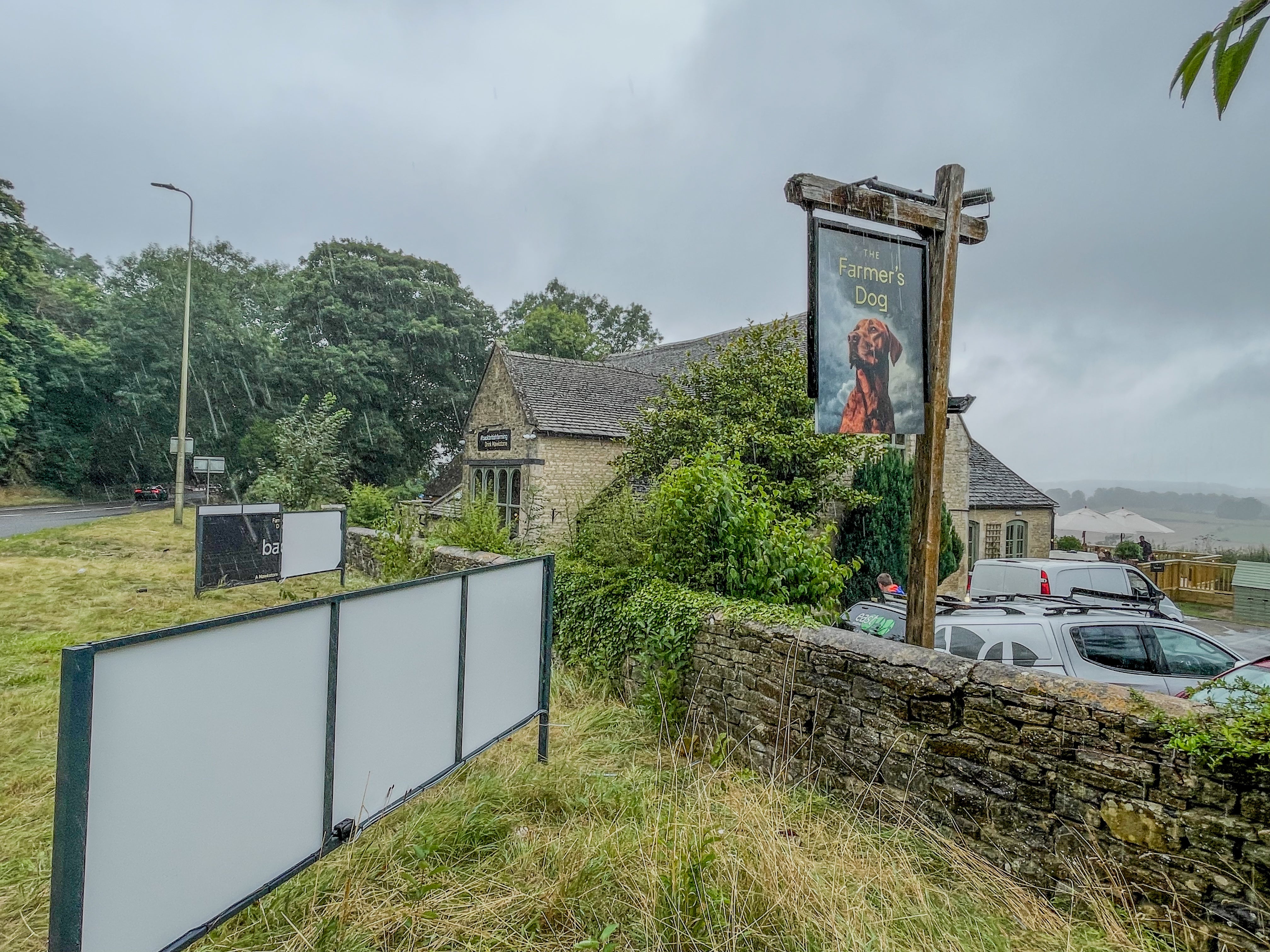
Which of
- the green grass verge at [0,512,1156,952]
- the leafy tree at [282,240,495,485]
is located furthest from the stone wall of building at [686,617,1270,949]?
the leafy tree at [282,240,495,485]

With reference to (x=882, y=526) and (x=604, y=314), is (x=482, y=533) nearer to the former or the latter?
(x=882, y=526)

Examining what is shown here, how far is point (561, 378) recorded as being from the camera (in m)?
19.2

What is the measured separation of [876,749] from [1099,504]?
5669 cm

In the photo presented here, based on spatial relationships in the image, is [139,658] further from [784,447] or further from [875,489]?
[875,489]

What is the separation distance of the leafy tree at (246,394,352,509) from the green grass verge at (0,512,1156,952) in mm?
15359

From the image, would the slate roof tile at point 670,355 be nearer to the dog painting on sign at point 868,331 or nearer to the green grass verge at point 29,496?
the dog painting on sign at point 868,331

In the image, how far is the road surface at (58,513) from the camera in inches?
830

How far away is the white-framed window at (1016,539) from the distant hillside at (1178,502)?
34.9 metres

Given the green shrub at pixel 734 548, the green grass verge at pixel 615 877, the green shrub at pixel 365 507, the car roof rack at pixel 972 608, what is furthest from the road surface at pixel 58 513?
the car roof rack at pixel 972 608

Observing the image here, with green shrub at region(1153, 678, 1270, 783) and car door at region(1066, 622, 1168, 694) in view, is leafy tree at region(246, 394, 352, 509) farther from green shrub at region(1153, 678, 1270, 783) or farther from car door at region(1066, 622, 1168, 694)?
green shrub at region(1153, 678, 1270, 783)

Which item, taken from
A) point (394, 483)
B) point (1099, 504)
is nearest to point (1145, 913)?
point (394, 483)

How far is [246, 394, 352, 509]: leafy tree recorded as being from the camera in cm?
1972

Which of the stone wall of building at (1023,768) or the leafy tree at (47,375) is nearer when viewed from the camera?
the stone wall of building at (1023,768)

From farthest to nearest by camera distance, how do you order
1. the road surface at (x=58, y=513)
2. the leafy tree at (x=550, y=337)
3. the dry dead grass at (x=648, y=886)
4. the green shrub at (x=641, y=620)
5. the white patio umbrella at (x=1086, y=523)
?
the leafy tree at (x=550, y=337) → the white patio umbrella at (x=1086, y=523) → the road surface at (x=58, y=513) → the green shrub at (x=641, y=620) → the dry dead grass at (x=648, y=886)
